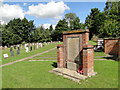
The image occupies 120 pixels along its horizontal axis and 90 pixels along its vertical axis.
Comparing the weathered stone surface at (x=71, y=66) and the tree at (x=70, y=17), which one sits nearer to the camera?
the weathered stone surface at (x=71, y=66)

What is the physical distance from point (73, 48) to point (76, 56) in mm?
608

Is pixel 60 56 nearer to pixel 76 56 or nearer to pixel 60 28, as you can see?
pixel 76 56

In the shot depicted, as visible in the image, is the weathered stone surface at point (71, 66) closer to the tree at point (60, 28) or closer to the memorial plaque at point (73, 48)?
the memorial plaque at point (73, 48)

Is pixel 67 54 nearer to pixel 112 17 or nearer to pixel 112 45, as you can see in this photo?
pixel 112 45

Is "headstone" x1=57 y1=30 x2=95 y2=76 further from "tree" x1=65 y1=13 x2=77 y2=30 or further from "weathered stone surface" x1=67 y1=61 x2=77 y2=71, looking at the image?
"tree" x1=65 y1=13 x2=77 y2=30

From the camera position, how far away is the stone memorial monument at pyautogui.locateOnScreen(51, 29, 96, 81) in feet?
21.0

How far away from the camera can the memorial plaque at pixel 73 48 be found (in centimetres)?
716

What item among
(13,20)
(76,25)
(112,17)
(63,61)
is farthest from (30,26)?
(63,61)

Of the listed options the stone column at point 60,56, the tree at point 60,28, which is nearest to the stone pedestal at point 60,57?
the stone column at point 60,56

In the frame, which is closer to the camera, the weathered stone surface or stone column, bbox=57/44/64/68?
the weathered stone surface

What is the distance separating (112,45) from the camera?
14.8 metres

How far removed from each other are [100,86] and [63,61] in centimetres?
355

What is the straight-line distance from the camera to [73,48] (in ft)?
24.4

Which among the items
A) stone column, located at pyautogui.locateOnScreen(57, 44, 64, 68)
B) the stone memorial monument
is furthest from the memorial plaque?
stone column, located at pyautogui.locateOnScreen(57, 44, 64, 68)
